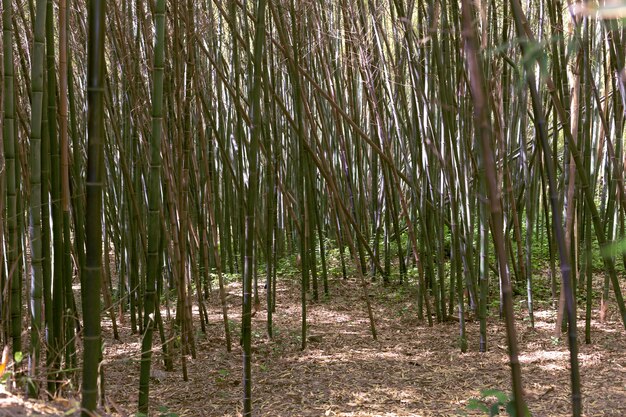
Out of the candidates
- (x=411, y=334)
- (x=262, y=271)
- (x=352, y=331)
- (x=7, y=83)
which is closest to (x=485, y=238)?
(x=411, y=334)

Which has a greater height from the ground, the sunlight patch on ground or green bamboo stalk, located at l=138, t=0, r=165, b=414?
green bamboo stalk, located at l=138, t=0, r=165, b=414

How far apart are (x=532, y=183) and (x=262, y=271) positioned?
7.72 ft

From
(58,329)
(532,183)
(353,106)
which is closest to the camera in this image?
(58,329)

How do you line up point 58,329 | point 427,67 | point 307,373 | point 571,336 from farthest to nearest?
point 427,67 < point 307,373 < point 58,329 < point 571,336

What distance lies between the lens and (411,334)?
3.54 m

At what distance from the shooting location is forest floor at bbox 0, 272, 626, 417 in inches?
98.3

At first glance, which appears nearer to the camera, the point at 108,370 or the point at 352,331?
the point at 108,370

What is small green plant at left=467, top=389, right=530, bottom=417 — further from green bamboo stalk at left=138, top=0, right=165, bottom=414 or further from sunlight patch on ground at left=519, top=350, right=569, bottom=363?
green bamboo stalk at left=138, top=0, right=165, bottom=414

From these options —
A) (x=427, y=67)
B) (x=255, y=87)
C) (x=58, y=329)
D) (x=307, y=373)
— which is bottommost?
(x=307, y=373)

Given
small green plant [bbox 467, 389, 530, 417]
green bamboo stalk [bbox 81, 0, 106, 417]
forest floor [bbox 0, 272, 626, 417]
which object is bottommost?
forest floor [bbox 0, 272, 626, 417]

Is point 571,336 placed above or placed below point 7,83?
below

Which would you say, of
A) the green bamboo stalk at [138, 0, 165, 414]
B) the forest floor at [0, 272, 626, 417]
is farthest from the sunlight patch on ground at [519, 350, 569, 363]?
the green bamboo stalk at [138, 0, 165, 414]

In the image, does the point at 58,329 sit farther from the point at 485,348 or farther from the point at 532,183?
the point at 532,183

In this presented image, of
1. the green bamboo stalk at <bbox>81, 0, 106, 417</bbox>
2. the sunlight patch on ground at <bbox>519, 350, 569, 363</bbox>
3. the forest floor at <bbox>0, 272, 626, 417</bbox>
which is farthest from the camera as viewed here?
the sunlight patch on ground at <bbox>519, 350, 569, 363</bbox>
